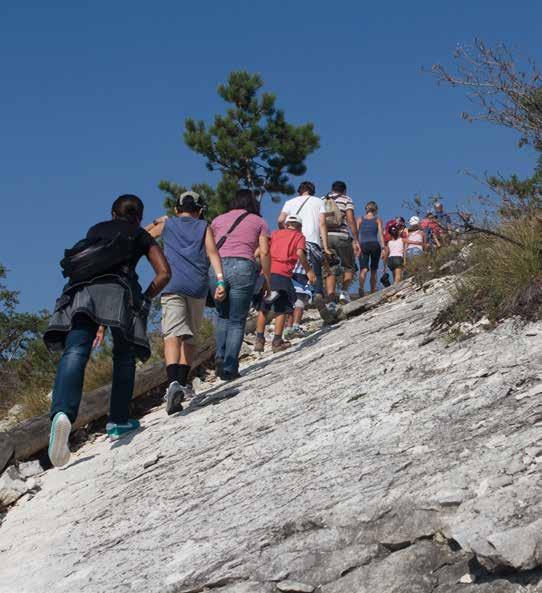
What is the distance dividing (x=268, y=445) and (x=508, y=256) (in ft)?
6.89

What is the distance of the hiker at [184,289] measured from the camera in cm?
715

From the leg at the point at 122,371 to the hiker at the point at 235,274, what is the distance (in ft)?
4.40

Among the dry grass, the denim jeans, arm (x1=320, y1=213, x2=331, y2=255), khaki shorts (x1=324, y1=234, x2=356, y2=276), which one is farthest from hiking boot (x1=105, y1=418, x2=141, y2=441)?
khaki shorts (x1=324, y1=234, x2=356, y2=276)

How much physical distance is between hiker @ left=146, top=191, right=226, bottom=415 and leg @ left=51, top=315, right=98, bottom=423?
1.07 meters

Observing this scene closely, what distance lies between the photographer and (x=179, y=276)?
23.5 ft

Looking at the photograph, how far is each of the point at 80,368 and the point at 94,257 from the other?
74 centimetres

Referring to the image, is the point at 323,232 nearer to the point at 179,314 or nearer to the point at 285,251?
the point at 285,251

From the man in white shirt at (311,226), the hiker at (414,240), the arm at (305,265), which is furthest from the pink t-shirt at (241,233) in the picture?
the hiker at (414,240)

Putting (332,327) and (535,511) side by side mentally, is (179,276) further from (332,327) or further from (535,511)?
(535,511)

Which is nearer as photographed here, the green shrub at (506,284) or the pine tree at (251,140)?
the green shrub at (506,284)

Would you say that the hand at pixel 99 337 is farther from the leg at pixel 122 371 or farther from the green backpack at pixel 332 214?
the green backpack at pixel 332 214

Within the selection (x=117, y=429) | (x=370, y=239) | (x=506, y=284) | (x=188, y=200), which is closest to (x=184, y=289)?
(x=188, y=200)

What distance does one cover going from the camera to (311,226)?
10680mm

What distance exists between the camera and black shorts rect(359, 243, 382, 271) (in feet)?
45.7
